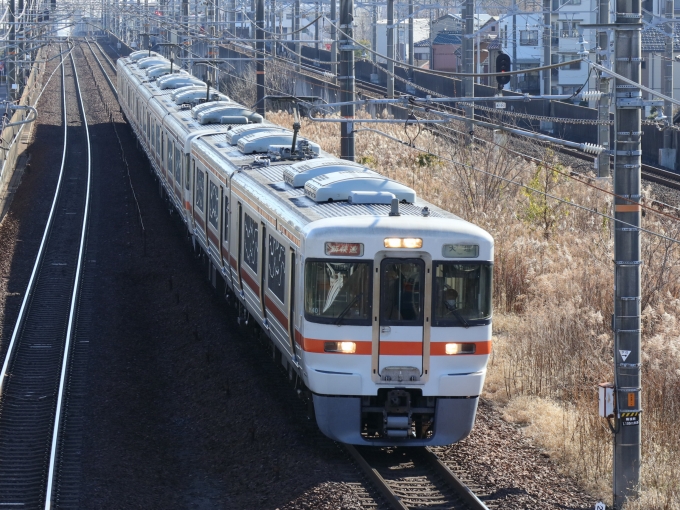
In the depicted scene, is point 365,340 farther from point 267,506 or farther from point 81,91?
point 81,91

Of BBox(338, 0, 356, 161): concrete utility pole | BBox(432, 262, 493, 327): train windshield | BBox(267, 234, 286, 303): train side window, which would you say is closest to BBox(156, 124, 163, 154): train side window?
BBox(338, 0, 356, 161): concrete utility pole

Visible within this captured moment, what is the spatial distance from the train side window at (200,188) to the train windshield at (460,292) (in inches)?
305

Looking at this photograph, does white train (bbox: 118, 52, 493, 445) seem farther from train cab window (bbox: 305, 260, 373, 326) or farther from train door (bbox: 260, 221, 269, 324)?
train door (bbox: 260, 221, 269, 324)

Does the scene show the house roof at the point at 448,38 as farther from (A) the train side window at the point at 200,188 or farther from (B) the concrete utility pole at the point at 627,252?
(B) the concrete utility pole at the point at 627,252

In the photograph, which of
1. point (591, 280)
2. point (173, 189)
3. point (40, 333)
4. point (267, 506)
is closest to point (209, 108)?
point (173, 189)

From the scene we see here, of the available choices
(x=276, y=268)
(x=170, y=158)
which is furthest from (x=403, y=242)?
(x=170, y=158)

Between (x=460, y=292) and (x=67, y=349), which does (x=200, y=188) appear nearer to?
(x=67, y=349)

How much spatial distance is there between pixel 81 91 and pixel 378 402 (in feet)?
142

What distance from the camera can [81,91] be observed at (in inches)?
1971

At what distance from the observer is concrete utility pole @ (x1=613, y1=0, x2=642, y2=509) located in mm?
8273

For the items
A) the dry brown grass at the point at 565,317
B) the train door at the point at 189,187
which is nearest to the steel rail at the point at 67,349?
the train door at the point at 189,187

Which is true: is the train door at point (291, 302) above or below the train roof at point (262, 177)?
below

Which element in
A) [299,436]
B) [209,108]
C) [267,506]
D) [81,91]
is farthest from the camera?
[81,91]

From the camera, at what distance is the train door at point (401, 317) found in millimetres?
9211
